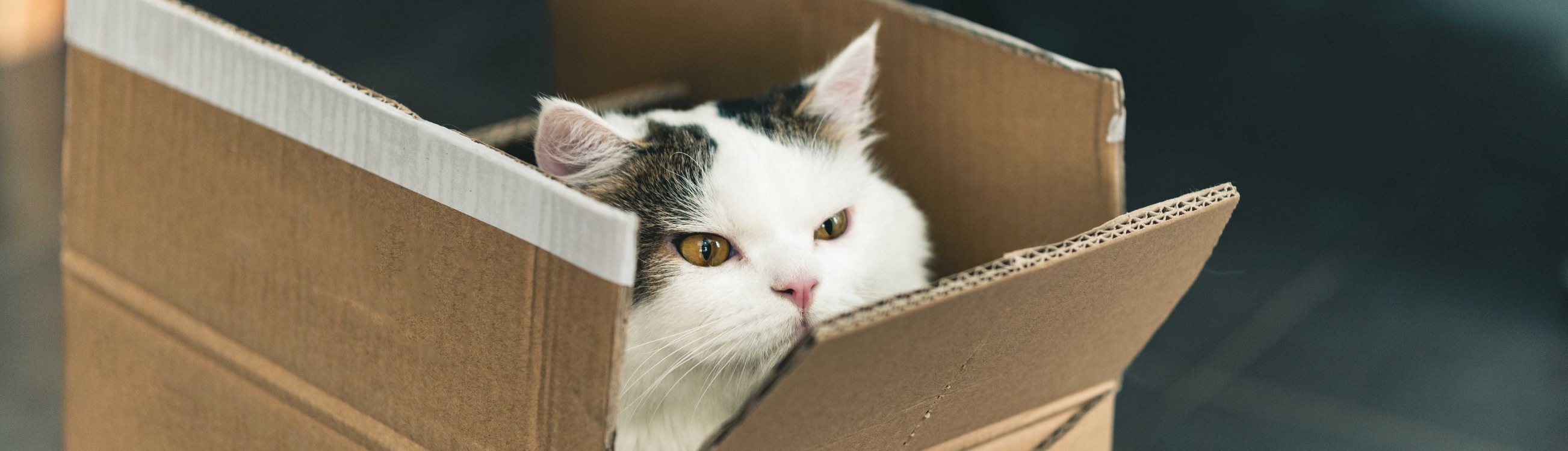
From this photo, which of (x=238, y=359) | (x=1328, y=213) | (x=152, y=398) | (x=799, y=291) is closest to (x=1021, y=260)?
(x=799, y=291)

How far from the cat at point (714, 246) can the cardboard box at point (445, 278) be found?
15cm

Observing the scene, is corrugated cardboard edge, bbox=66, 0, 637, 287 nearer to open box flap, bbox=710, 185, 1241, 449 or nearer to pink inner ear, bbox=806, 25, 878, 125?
open box flap, bbox=710, 185, 1241, 449

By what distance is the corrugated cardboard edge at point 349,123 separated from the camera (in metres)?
0.59

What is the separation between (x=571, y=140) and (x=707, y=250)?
0.45ft

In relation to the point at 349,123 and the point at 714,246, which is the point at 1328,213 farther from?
the point at 349,123

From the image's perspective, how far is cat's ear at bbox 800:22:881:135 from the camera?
37.5 inches

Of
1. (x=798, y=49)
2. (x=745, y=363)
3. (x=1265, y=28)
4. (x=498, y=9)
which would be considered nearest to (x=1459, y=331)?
(x=1265, y=28)

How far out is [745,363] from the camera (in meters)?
0.85

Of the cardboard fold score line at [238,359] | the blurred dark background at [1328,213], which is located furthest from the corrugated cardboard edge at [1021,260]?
the blurred dark background at [1328,213]

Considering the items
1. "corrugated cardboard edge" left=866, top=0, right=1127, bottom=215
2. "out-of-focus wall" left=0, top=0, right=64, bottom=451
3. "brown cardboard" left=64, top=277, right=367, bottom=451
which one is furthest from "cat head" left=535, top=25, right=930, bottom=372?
"out-of-focus wall" left=0, top=0, right=64, bottom=451

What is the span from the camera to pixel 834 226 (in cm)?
93

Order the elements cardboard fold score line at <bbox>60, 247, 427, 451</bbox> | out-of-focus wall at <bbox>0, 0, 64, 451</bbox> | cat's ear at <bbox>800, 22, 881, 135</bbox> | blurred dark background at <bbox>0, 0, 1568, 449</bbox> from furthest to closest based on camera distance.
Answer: out-of-focus wall at <bbox>0, 0, 64, 451</bbox> < blurred dark background at <bbox>0, 0, 1568, 449</bbox> < cat's ear at <bbox>800, 22, 881, 135</bbox> < cardboard fold score line at <bbox>60, 247, 427, 451</bbox>

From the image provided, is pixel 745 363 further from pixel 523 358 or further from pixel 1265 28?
pixel 1265 28

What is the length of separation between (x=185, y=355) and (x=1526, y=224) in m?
1.49
